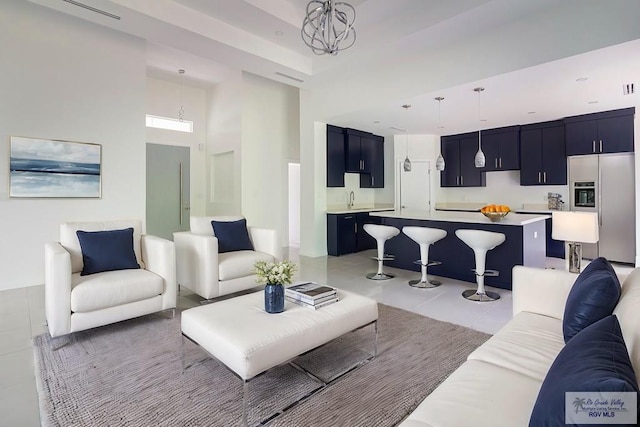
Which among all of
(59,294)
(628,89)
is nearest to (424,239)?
(628,89)

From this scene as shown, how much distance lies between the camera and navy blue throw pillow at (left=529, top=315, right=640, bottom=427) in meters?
0.80

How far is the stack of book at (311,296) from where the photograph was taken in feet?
7.49

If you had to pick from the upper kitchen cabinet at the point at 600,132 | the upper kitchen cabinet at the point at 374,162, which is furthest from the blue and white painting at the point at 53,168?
the upper kitchen cabinet at the point at 600,132

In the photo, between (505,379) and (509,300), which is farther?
(509,300)

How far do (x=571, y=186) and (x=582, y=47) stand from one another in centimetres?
332

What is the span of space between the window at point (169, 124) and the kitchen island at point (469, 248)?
16.9ft

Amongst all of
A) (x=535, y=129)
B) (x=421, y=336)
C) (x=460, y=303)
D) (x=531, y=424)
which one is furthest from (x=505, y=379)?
(x=535, y=129)

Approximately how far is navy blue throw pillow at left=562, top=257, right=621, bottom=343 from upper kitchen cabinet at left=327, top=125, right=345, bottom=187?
5062 mm

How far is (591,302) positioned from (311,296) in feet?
5.01

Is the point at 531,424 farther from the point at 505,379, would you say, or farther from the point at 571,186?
the point at 571,186

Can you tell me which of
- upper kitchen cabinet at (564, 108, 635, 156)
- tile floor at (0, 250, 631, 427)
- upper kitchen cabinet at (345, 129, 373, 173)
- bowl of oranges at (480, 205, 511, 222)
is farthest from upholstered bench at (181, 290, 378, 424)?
upper kitchen cabinet at (564, 108, 635, 156)

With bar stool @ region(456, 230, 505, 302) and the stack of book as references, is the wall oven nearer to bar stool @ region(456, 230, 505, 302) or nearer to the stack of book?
bar stool @ region(456, 230, 505, 302)

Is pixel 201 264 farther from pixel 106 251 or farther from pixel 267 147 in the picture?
pixel 267 147

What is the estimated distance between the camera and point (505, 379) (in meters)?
1.40
